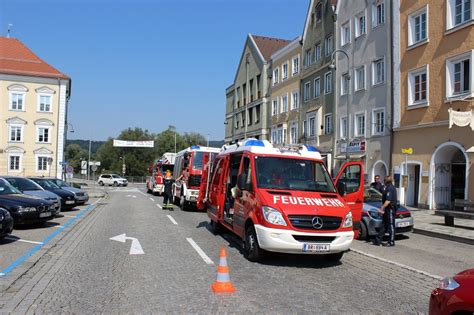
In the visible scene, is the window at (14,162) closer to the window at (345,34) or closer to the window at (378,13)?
the window at (345,34)

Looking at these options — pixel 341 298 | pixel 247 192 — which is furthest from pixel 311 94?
pixel 341 298

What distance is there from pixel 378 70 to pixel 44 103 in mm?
44399

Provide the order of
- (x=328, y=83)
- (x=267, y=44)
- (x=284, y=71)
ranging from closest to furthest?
(x=328, y=83) → (x=284, y=71) → (x=267, y=44)

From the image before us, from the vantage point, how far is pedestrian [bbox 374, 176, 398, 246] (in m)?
11.6

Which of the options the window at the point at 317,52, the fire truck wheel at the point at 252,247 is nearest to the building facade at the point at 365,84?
the window at the point at 317,52

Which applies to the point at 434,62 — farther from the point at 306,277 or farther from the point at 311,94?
the point at 306,277

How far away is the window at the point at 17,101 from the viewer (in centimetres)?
5525

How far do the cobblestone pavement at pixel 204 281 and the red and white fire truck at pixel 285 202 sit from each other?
0.49m

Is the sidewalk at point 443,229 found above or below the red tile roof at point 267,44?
below

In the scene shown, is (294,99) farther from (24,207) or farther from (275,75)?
(24,207)

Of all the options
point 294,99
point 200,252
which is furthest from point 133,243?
point 294,99

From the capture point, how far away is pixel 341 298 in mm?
6195

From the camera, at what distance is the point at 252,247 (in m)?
8.52

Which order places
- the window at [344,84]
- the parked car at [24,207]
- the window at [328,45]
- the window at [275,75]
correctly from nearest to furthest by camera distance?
the parked car at [24,207] < the window at [344,84] < the window at [328,45] < the window at [275,75]
